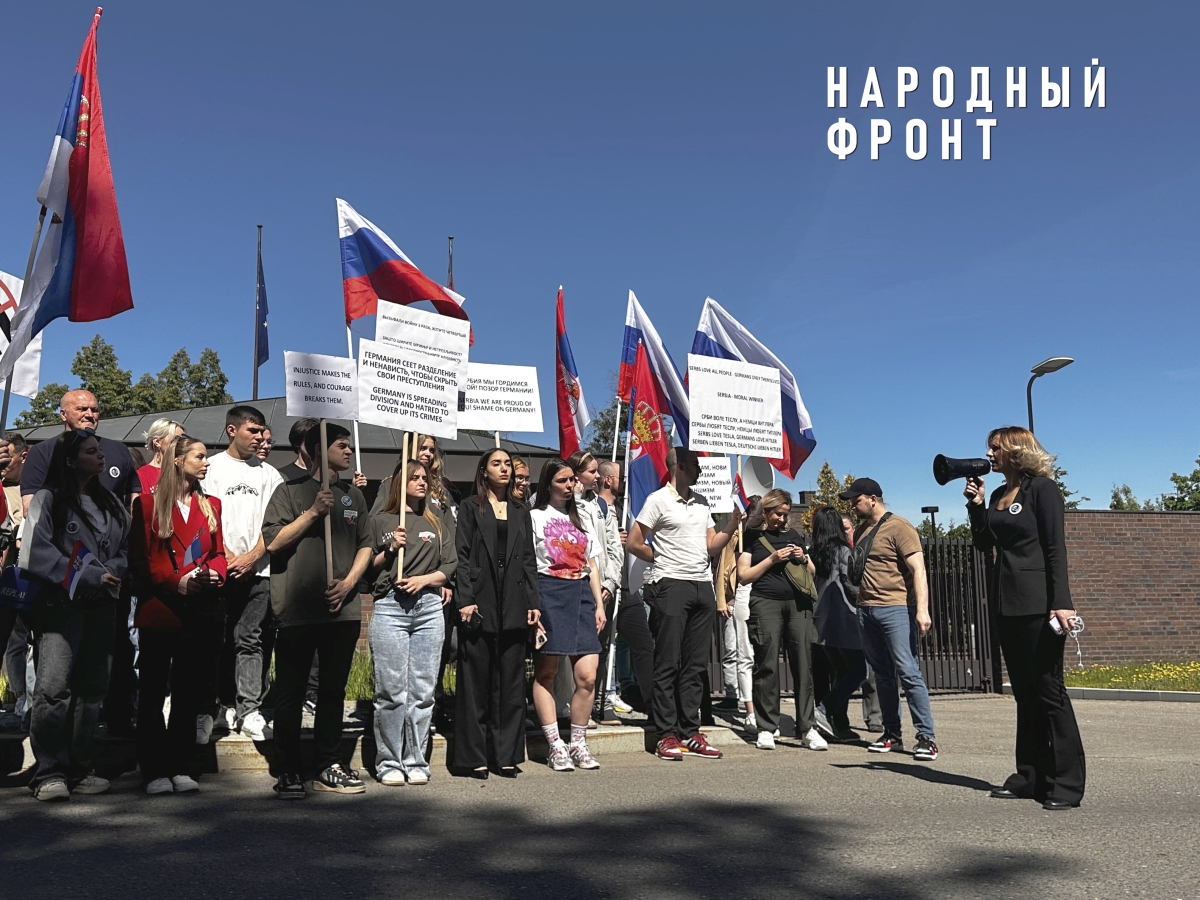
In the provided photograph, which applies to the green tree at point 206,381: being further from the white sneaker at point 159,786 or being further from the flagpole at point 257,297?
the white sneaker at point 159,786

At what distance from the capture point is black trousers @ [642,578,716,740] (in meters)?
7.57

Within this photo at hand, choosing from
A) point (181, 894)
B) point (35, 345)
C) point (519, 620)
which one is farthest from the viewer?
point (35, 345)

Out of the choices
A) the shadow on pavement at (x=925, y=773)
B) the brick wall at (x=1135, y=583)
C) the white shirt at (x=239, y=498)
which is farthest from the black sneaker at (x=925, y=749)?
the brick wall at (x=1135, y=583)

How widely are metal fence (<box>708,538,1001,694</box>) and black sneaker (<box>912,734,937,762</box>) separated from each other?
6295 millimetres

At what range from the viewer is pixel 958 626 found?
14664 millimetres

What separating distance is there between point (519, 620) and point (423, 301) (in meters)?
2.44

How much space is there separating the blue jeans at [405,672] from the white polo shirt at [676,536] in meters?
1.78

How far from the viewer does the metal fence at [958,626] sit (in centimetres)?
1428

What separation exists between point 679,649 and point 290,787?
2.93 m

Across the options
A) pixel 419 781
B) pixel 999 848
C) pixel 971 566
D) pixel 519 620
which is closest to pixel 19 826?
pixel 419 781

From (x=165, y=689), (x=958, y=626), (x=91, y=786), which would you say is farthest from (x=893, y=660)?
(x=958, y=626)

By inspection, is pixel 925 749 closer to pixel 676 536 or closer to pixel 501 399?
pixel 676 536

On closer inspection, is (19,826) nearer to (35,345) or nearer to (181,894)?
(181,894)

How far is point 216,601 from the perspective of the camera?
235 inches
